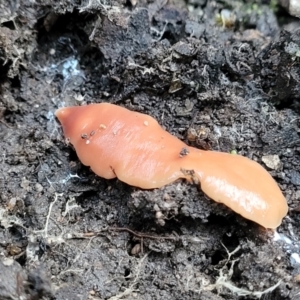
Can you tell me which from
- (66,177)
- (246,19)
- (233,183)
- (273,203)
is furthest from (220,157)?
(246,19)

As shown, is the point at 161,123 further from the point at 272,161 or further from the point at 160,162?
the point at 272,161

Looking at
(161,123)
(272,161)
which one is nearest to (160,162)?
(161,123)

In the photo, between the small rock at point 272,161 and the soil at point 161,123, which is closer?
the soil at point 161,123

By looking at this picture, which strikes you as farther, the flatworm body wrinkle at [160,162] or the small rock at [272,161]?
Answer: the small rock at [272,161]

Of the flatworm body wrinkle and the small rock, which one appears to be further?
the small rock
